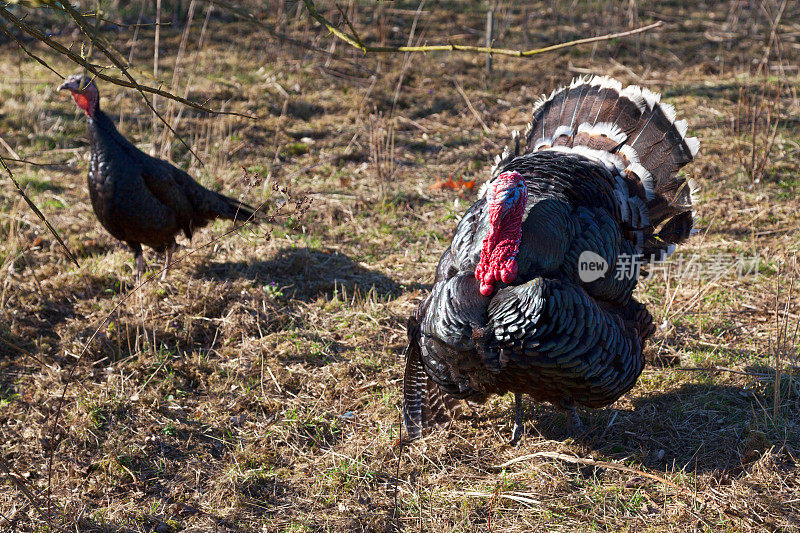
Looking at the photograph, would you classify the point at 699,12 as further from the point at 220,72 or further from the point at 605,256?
the point at 605,256

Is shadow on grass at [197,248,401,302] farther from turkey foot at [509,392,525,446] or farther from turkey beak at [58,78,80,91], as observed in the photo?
turkey beak at [58,78,80,91]

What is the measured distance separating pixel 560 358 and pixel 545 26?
27.7 feet

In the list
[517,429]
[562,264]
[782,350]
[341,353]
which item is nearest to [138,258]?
[341,353]

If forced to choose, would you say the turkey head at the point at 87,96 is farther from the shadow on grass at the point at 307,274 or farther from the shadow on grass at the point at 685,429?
the shadow on grass at the point at 685,429

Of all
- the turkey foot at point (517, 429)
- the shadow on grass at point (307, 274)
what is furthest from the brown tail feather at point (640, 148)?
the shadow on grass at point (307, 274)

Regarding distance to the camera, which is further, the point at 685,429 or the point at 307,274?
the point at 307,274

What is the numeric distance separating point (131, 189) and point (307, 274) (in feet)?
4.88

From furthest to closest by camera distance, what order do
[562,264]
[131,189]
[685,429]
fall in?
[131,189]
[685,429]
[562,264]

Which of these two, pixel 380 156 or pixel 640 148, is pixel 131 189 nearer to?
pixel 380 156

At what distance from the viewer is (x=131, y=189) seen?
16.6 feet

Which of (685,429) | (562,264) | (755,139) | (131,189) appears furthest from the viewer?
(755,139)

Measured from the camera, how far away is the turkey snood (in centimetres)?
317

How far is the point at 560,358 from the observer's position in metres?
3.03

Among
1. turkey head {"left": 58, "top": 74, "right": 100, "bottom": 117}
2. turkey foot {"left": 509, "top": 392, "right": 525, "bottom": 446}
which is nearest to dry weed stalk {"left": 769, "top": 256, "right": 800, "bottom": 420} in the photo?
turkey foot {"left": 509, "top": 392, "right": 525, "bottom": 446}
